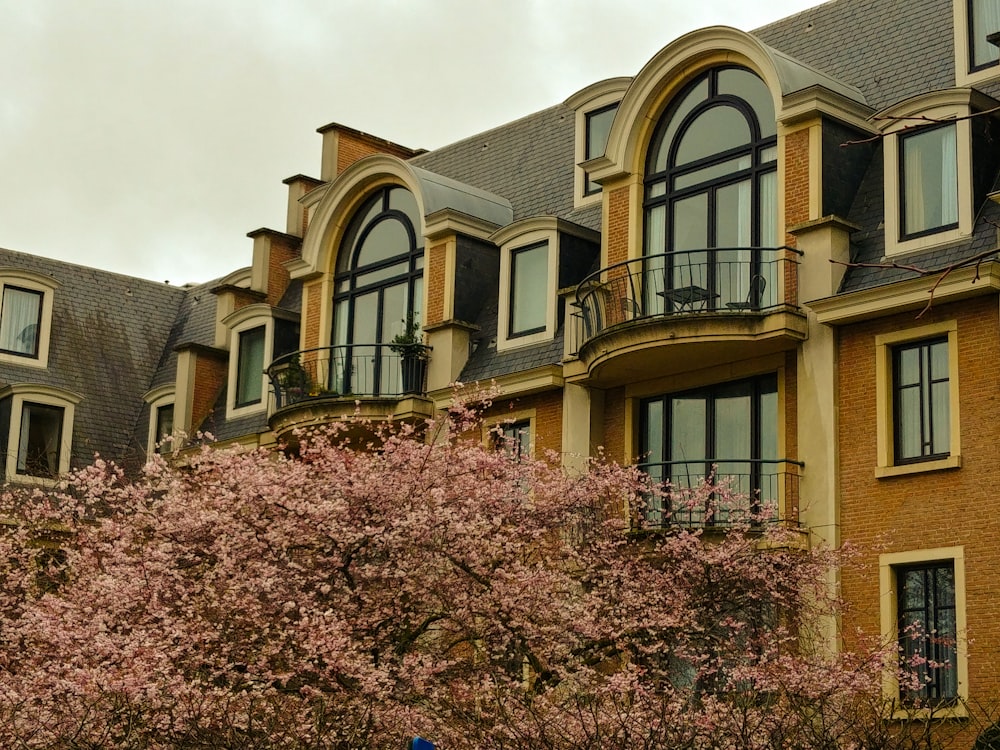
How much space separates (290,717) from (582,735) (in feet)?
11.4

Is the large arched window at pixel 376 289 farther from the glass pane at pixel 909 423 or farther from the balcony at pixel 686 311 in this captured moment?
the glass pane at pixel 909 423

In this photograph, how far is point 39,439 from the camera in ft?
121

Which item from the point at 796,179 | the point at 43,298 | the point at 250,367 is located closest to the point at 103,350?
the point at 43,298

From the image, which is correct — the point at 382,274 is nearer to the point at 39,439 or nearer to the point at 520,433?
the point at 520,433

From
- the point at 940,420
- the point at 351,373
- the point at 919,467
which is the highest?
the point at 351,373

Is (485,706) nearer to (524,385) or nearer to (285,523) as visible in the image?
(285,523)

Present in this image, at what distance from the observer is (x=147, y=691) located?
1875 cm

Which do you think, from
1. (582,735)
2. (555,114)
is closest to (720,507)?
(582,735)

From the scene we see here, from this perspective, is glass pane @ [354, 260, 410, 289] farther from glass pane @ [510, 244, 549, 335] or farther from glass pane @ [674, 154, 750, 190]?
glass pane @ [674, 154, 750, 190]

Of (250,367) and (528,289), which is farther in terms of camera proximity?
(250,367)

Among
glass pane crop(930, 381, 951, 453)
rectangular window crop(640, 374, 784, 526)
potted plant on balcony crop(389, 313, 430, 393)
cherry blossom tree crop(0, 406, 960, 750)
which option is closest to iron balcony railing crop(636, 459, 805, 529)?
rectangular window crop(640, 374, 784, 526)

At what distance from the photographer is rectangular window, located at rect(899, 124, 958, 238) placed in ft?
74.8

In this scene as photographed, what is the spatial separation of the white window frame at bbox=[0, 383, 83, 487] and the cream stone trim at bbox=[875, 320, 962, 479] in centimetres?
1932

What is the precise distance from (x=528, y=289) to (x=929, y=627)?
9880mm
